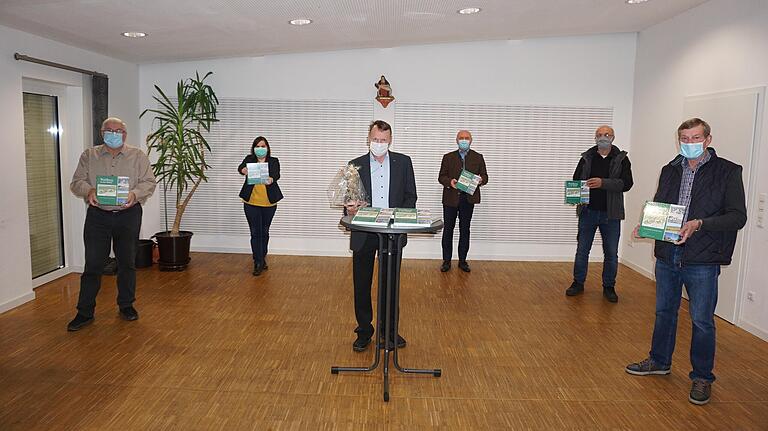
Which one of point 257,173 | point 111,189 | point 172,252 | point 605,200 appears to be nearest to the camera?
point 111,189

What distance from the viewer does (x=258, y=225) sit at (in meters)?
7.20

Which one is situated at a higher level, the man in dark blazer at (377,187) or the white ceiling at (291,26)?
the white ceiling at (291,26)

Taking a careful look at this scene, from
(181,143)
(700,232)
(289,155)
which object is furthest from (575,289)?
(181,143)

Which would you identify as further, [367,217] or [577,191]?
[577,191]

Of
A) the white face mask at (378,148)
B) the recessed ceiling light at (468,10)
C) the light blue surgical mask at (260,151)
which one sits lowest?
the light blue surgical mask at (260,151)

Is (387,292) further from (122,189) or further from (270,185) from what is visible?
(270,185)

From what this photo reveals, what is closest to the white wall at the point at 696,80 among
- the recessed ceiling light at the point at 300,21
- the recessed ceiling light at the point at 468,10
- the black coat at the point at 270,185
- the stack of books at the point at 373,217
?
the recessed ceiling light at the point at 468,10

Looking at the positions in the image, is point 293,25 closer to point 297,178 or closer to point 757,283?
point 297,178

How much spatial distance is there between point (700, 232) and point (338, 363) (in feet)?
8.50

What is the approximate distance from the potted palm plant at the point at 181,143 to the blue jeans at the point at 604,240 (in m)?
4.59

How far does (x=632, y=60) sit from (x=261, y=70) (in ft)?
16.7

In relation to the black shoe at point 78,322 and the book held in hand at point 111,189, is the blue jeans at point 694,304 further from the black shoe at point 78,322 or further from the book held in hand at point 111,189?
the black shoe at point 78,322

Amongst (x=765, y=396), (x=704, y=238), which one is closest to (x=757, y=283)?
(x=765, y=396)

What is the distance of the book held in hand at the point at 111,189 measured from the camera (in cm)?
474
